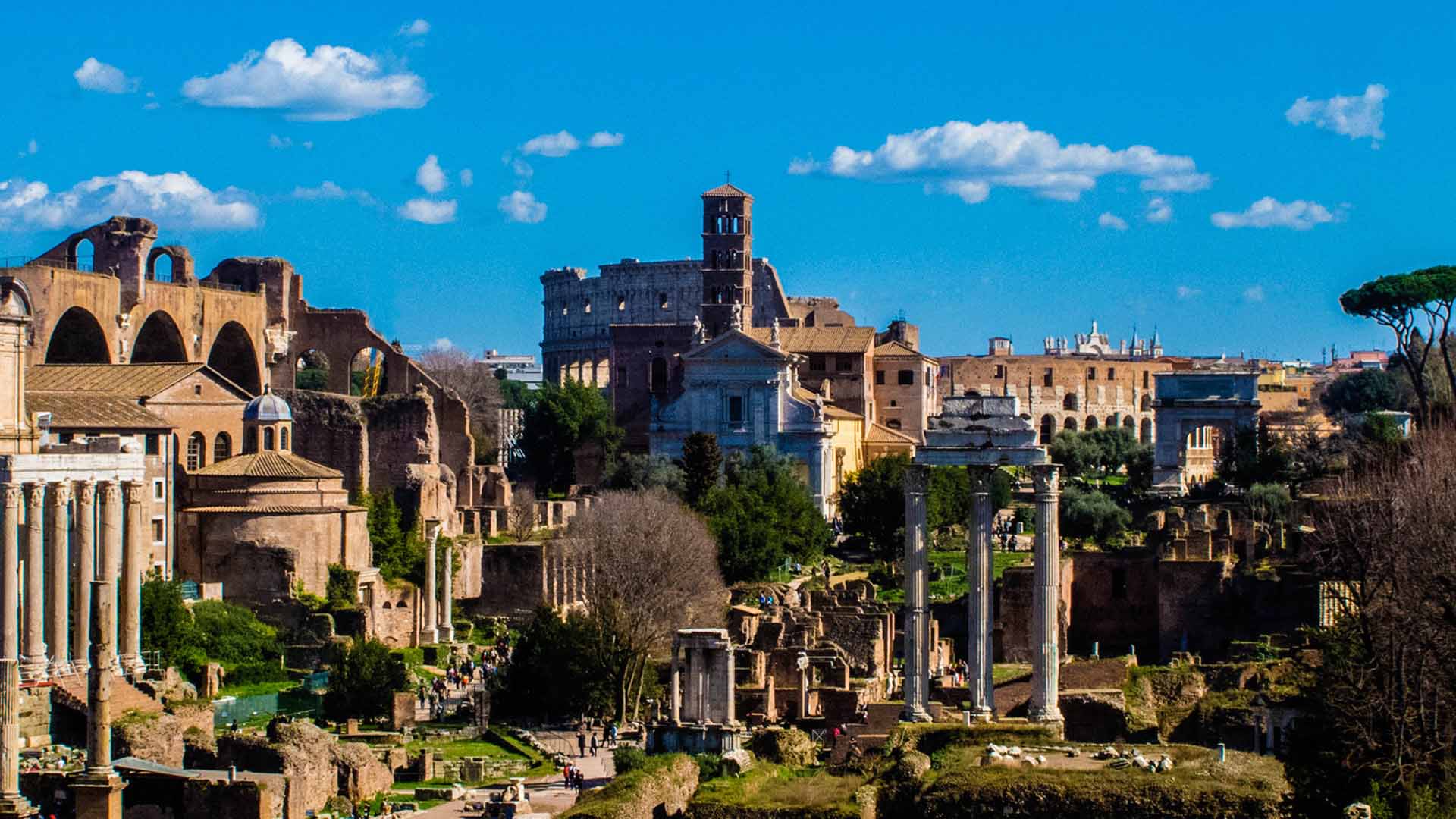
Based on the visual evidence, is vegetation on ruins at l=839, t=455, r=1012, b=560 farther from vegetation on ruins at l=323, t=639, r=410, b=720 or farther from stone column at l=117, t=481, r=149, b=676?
stone column at l=117, t=481, r=149, b=676

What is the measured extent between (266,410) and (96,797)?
842 inches

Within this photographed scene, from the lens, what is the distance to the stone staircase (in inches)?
1353

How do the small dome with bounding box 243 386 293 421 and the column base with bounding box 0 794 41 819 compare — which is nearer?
the column base with bounding box 0 794 41 819

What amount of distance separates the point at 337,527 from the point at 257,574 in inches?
87.6

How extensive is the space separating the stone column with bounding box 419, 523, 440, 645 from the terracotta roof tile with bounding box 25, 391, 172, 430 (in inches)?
232

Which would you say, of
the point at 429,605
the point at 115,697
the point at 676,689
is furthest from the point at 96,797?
the point at 429,605

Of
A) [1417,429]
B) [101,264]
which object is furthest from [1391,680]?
[101,264]

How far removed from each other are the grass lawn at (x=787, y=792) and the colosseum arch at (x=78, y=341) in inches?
1009

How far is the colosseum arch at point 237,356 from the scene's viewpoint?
58.9 metres

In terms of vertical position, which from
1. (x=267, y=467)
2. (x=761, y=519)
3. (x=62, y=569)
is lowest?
(x=62, y=569)

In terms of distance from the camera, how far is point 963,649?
46.6 meters

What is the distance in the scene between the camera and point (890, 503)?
6106 cm

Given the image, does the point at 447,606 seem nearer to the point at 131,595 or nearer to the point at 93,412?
the point at 93,412

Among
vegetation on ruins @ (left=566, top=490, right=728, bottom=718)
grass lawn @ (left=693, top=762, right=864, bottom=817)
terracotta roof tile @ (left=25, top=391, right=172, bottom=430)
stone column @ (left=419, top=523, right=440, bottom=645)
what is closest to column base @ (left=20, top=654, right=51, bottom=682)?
terracotta roof tile @ (left=25, top=391, right=172, bottom=430)
